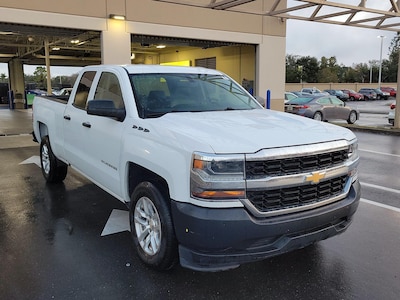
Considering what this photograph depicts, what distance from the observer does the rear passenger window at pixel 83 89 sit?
5.40 metres

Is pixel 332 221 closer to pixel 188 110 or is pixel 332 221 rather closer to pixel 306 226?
pixel 306 226

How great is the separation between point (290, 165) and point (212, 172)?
676 millimetres

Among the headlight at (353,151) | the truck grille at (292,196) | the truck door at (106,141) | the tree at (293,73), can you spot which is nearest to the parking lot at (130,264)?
the truck door at (106,141)

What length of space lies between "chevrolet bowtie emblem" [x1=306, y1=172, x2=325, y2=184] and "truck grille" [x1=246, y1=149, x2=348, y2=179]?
0.05 m

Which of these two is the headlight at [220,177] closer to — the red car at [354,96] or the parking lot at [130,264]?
the parking lot at [130,264]

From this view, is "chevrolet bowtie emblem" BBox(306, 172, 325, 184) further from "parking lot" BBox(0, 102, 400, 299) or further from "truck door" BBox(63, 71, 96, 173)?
"truck door" BBox(63, 71, 96, 173)

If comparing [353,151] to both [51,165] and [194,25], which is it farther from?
[194,25]

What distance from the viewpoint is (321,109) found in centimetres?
1872

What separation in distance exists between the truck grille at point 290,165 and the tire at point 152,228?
2.88 feet

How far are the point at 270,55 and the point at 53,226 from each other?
1339cm

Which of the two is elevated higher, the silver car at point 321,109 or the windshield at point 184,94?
the windshield at point 184,94

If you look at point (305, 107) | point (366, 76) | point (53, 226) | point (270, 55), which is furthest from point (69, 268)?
point (366, 76)

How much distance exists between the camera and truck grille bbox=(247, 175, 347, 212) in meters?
3.14

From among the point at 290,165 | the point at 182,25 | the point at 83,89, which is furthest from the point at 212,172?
the point at 182,25
